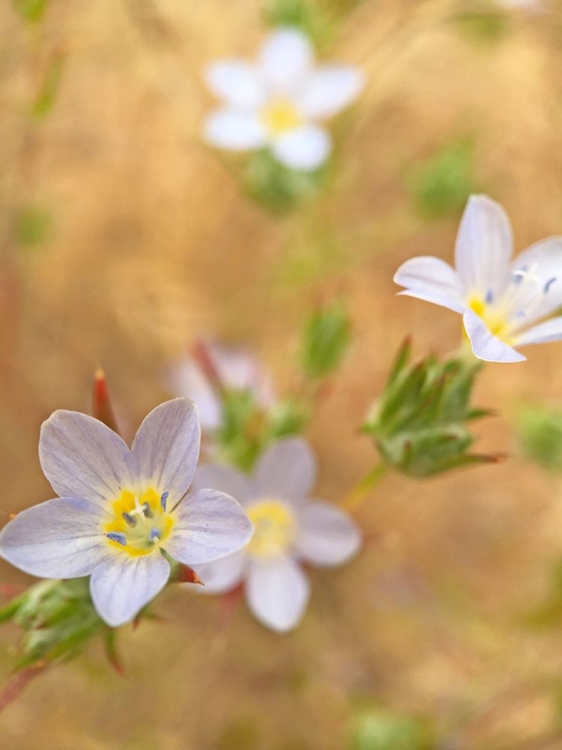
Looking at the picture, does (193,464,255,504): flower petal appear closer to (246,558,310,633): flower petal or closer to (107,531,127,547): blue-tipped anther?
(246,558,310,633): flower petal

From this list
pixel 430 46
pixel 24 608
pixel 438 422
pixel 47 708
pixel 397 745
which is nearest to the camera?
pixel 24 608

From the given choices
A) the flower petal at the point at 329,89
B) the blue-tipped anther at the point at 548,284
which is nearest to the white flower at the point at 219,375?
the flower petal at the point at 329,89

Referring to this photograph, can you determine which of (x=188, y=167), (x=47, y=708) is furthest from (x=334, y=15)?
(x=47, y=708)

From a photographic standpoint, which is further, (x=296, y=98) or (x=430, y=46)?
(x=430, y=46)

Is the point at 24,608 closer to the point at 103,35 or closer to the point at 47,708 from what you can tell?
the point at 47,708

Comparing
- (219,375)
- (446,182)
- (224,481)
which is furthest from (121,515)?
(446,182)

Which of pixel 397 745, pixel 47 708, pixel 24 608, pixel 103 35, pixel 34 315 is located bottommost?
pixel 397 745

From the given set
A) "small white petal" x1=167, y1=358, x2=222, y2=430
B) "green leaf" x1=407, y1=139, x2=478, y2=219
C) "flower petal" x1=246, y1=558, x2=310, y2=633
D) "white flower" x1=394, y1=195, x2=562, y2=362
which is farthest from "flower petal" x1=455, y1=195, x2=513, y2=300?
"green leaf" x1=407, y1=139, x2=478, y2=219

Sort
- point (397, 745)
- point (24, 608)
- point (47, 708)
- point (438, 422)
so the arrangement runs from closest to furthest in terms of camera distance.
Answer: point (24, 608) < point (438, 422) < point (397, 745) < point (47, 708)
